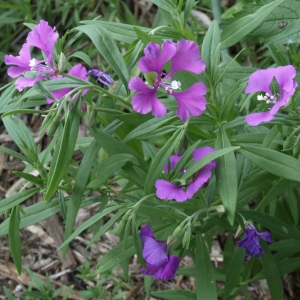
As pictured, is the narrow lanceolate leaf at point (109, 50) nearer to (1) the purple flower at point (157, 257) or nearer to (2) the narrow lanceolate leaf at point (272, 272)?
(1) the purple flower at point (157, 257)

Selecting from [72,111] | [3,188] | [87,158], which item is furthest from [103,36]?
[3,188]

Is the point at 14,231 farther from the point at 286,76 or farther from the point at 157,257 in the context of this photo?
the point at 286,76

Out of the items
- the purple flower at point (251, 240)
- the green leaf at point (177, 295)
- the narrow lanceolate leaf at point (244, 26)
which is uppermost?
the narrow lanceolate leaf at point (244, 26)

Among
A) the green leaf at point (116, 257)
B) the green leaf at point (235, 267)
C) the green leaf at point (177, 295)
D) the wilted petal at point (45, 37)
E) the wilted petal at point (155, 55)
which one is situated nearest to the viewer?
the wilted petal at point (155, 55)

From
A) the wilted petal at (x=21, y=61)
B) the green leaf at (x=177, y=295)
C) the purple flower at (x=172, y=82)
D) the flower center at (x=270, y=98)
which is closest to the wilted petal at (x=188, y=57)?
the purple flower at (x=172, y=82)

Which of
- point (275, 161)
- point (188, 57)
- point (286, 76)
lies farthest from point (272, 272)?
point (188, 57)
